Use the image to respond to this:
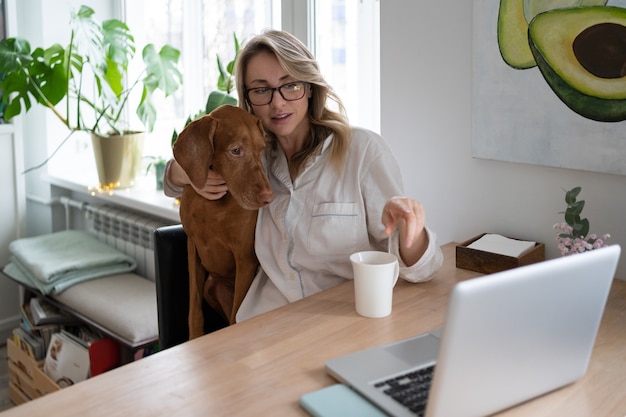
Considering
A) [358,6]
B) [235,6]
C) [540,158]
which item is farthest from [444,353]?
[235,6]

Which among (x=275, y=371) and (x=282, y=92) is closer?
(x=275, y=371)

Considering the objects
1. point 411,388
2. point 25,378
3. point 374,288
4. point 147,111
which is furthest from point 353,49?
point 25,378

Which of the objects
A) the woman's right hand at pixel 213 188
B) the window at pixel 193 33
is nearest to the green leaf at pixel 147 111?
the window at pixel 193 33

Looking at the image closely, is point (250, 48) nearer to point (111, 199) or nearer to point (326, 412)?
point (326, 412)

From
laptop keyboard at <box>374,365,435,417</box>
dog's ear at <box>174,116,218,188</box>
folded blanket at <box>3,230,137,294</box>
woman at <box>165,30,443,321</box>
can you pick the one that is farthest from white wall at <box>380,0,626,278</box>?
folded blanket at <box>3,230,137,294</box>

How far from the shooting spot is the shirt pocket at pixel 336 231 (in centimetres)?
170

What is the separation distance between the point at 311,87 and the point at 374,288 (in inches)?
24.8

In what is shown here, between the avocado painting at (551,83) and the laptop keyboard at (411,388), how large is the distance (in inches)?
31.8

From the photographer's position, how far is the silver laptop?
0.90 m

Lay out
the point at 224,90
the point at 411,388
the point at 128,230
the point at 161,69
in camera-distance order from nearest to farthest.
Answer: the point at 411,388
the point at 224,90
the point at 161,69
the point at 128,230

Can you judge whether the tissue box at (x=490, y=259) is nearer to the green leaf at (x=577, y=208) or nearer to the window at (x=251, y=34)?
the green leaf at (x=577, y=208)

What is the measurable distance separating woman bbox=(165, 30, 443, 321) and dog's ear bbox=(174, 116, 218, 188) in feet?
0.20

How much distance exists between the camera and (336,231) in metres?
1.70

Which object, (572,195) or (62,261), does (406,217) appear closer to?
(572,195)
